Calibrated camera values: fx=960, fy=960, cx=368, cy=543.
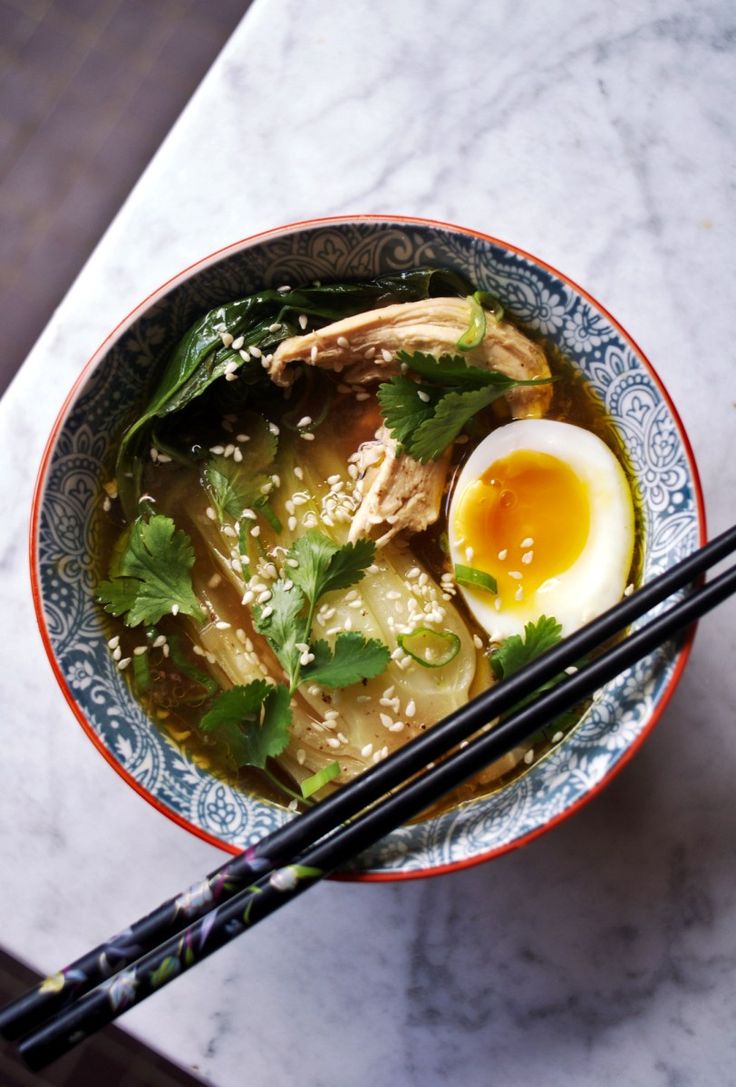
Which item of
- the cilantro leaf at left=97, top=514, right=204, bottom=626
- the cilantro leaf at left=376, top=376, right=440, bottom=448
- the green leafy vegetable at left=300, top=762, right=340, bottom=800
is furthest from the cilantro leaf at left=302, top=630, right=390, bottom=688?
the cilantro leaf at left=376, top=376, right=440, bottom=448

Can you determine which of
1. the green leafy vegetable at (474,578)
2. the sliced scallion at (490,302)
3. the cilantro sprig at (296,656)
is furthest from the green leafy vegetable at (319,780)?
the sliced scallion at (490,302)

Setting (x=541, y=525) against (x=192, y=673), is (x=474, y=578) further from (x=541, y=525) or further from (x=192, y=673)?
(x=192, y=673)

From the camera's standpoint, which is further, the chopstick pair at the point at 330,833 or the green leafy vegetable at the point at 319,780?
the green leafy vegetable at the point at 319,780

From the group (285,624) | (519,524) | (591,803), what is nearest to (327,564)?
(285,624)

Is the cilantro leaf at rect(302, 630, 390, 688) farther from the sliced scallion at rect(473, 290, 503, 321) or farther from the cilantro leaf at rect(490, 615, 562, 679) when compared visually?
the sliced scallion at rect(473, 290, 503, 321)

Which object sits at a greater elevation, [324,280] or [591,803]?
[324,280]

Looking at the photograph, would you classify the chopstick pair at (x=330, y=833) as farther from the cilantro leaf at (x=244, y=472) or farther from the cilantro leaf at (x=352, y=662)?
the cilantro leaf at (x=244, y=472)
